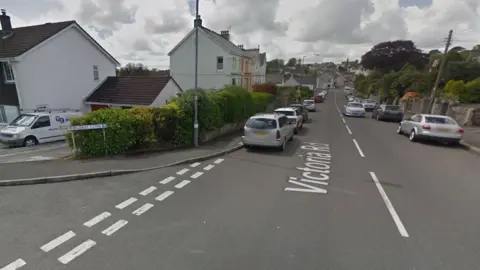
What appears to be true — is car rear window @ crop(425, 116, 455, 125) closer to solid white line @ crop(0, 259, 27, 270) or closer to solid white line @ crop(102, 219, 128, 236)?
solid white line @ crop(102, 219, 128, 236)

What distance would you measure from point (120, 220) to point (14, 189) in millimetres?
3313

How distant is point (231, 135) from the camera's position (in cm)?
1343

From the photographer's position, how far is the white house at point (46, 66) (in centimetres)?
1550

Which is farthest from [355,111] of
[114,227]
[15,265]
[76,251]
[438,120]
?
[15,265]

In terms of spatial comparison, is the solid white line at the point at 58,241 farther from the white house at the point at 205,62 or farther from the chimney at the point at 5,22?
the white house at the point at 205,62

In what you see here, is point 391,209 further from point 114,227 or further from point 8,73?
point 8,73

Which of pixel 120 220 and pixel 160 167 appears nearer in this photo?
pixel 120 220

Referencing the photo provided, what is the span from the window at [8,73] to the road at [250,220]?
14.3m

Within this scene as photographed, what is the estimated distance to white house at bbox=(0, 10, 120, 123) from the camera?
15500mm

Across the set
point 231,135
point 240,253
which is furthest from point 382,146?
point 240,253

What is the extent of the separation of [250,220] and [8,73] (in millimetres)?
19569

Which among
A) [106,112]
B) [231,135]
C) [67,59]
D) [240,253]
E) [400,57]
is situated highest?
[400,57]

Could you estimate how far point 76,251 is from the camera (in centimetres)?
342

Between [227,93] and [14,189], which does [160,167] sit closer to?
[14,189]
